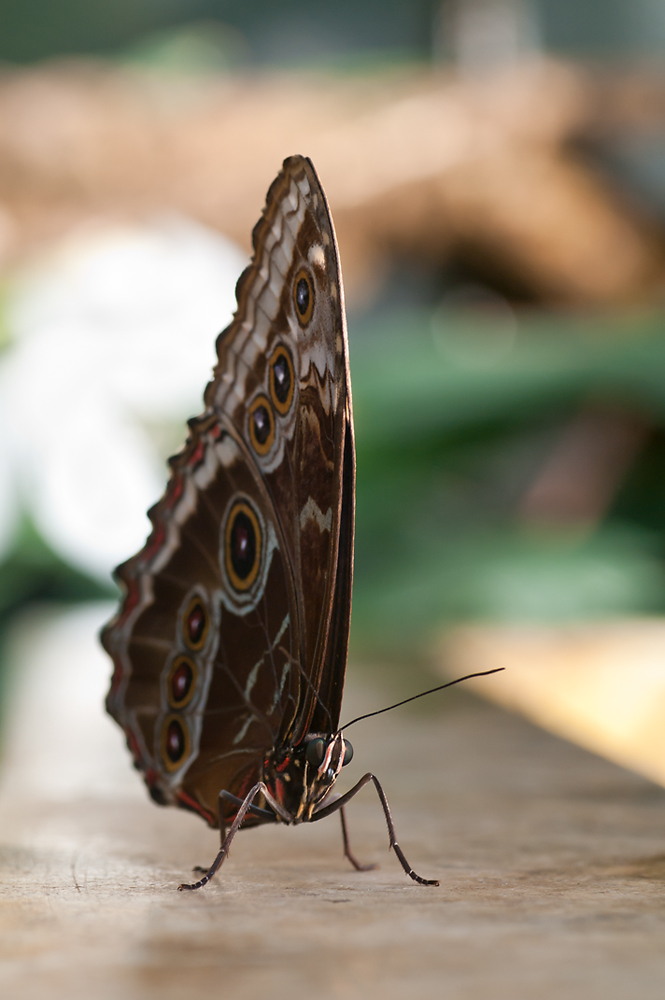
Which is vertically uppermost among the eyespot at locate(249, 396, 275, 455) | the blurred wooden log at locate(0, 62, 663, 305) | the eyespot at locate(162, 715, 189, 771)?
the blurred wooden log at locate(0, 62, 663, 305)

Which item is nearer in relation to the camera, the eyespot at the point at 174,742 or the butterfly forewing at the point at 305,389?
the butterfly forewing at the point at 305,389

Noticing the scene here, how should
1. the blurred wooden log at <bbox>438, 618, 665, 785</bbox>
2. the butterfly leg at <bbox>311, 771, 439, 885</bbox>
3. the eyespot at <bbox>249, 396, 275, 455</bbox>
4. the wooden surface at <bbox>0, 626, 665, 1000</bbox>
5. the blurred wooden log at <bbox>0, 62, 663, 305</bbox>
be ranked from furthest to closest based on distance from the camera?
the blurred wooden log at <bbox>0, 62, 663, 305</bbox> < the blurred wooden log at <bbox>438, 618, 665, 785</bbox> < the eyespot at <bbox>249, 396, 275, 455</bbox> < the butterfly leg at <bbox>311, 771, 439, 885</bbox> < the wooden surface at <bbox>0, 626, 665, 1000</bbox>

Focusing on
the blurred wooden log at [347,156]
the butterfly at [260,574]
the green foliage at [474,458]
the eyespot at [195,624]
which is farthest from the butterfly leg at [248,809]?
the blurred wooden log at [347,156]

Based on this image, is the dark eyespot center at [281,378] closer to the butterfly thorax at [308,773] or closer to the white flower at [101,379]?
the butterfly thorax at [308,773]

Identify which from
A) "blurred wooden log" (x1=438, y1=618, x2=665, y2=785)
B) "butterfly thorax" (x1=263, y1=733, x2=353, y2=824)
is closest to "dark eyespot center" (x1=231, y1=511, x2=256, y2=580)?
"butterfly thorax" (x1=263, y1=733, x2=353, y2=824)

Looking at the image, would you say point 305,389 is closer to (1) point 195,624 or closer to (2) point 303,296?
(2) point 303,296

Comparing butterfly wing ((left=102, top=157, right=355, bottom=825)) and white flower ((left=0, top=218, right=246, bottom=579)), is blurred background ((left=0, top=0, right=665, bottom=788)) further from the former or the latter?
butterfly wing ((left=102, top=157, right=355, bottom=825))
